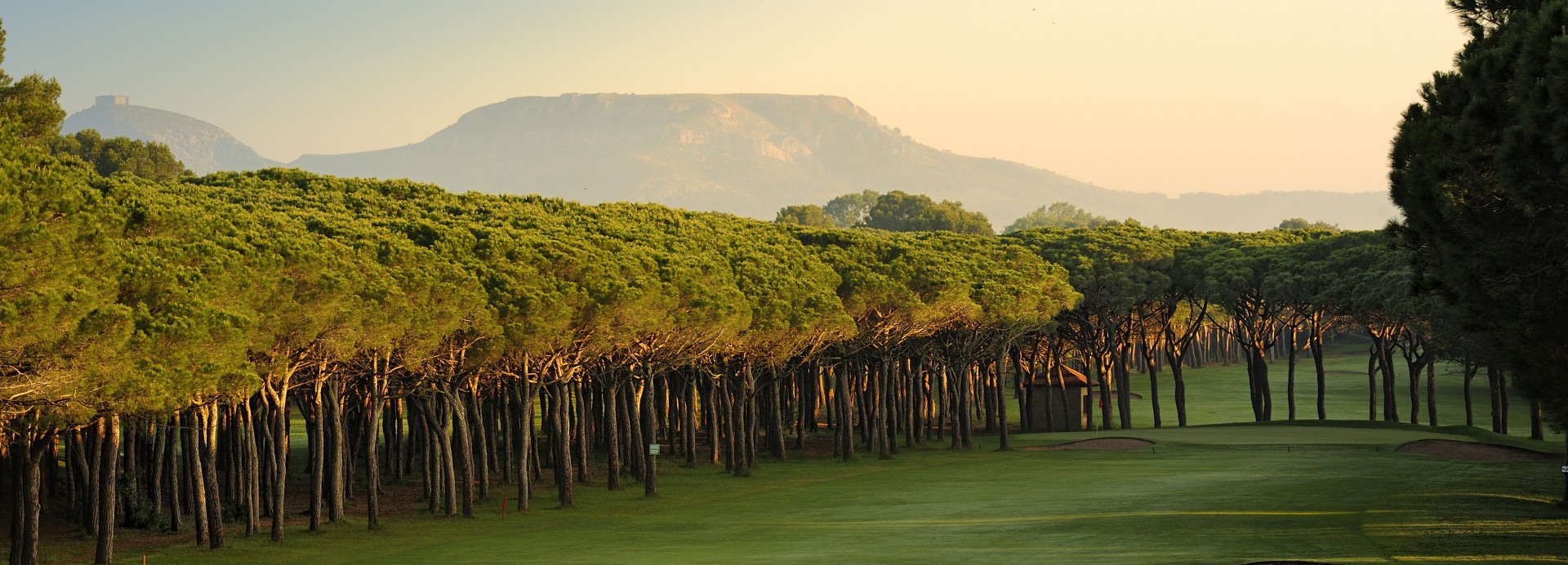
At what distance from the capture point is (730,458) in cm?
5984

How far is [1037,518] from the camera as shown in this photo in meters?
38.3

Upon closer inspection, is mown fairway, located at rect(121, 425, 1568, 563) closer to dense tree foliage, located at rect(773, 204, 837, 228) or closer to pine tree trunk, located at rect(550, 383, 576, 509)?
pine tree trunk, located at rect(550, 383, 576, 509)

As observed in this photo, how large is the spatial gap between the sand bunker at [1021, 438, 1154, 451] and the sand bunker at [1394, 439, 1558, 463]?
454 inches

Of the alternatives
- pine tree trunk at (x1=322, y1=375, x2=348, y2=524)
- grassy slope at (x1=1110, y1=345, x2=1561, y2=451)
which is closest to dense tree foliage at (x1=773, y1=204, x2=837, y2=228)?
grassy slope at (x1=1110, y1=345, x2=1561, y2=451)

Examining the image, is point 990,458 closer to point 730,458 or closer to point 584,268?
point 730,458

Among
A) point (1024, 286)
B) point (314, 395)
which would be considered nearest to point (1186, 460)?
point (1024, 286)

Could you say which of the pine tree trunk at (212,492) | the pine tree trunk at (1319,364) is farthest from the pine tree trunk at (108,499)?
the pine tree trunk at (1319,364)

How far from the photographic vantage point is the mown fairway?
30750 mm

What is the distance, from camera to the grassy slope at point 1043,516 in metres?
30.9

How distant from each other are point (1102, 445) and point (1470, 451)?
16094 mm

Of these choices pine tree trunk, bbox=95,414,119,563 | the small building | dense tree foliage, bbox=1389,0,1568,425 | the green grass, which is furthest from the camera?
the green grass

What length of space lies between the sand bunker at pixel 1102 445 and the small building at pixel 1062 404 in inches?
429

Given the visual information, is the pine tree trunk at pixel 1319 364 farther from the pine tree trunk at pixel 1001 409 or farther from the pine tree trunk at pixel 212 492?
the pine tree trunk at pixel 212 492

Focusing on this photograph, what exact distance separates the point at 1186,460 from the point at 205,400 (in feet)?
128
